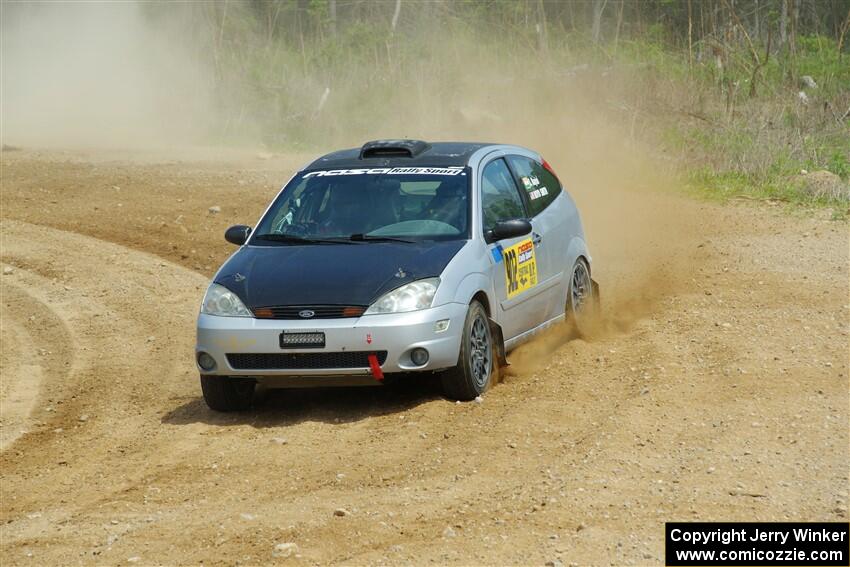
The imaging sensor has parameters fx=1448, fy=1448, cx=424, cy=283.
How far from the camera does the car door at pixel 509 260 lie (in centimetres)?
988

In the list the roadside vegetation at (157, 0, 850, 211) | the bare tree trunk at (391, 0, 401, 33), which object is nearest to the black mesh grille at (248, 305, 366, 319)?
the roadside vegetation at (157, 0, 850, 211)

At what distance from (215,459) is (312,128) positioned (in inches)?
715

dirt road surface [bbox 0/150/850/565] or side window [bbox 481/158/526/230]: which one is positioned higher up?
side window [bbox 481/158/526/230]

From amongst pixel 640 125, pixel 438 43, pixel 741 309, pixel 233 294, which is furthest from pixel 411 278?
pixel 438 43

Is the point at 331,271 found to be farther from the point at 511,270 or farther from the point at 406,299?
the point at 511,270

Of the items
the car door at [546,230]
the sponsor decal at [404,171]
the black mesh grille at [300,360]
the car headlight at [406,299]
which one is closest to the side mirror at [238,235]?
the sponsor decal at [404,171]

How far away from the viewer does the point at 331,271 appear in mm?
9227

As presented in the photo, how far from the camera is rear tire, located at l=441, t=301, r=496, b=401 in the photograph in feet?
29.9

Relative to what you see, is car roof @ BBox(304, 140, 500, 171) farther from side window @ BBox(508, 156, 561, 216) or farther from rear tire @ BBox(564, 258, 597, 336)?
rear tire @ BBox(564, 258, 597, 336)

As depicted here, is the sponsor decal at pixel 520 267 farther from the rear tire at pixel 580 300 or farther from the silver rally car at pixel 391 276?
the rear tire at pixel 580 300

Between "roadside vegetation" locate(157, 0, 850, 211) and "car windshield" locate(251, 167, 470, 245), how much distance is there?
721 centimetres

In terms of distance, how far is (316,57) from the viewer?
28625 millimetres

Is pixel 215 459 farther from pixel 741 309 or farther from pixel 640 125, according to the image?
pixel 640 125

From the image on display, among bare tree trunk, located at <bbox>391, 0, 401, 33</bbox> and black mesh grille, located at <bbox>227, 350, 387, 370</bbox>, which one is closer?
black mesh grille, located at <bbox>227, 350, 387, 370</bbox>
